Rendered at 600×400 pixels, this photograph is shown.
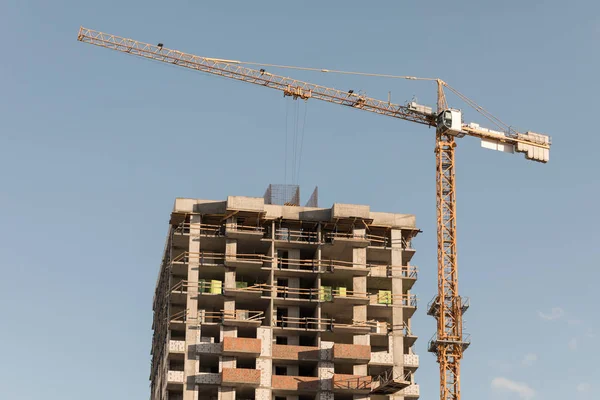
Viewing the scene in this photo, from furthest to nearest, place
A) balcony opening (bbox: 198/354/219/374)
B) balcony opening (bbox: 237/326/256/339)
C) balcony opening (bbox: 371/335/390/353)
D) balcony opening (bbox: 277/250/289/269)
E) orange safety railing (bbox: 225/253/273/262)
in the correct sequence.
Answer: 1. balcony opening (bbox: 277/250/289/269)
2. balcony opening (bbox: 371/335/390/353)
3. orange safety railing (bbox: 225/253/273/262)
4. balcony opening (bbox: 237/326/256/339)
5. balcony opening (bbox: 198/354/219/374)

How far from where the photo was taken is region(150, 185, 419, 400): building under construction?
152375 mm

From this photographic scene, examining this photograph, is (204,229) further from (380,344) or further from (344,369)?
(380,344)

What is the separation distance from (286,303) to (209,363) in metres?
11.6

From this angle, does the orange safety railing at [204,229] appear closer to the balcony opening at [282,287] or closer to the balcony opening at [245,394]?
the balcony opening at [282,287]

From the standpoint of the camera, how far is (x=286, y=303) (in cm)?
15800

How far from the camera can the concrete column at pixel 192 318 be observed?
15125 centimetres

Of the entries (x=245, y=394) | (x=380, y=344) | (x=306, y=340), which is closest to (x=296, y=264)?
(x=306, y=340)

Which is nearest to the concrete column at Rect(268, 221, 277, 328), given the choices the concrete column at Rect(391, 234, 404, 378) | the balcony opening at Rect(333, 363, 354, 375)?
the balcony opening at Rect(333, 363, 354, 375)

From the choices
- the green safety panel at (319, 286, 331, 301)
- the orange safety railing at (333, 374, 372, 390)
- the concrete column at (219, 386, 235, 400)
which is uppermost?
the green safety panel at (319, 286, 331, 301)

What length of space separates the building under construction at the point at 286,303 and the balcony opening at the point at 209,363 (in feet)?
0.39

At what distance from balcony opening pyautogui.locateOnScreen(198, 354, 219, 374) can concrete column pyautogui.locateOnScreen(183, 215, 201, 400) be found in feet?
5.01

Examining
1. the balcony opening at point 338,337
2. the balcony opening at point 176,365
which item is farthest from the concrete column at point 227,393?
the balcony opening at point 338,337

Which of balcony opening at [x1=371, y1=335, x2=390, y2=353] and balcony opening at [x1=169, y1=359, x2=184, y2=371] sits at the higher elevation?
balcony opening at [x1=371, y1=335, x2=390, y2=353]

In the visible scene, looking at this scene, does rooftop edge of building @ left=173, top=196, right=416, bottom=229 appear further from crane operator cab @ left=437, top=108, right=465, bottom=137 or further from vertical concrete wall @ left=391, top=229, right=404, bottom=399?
crane operator cab @ left=437, top=108, right=465, bottom=137
